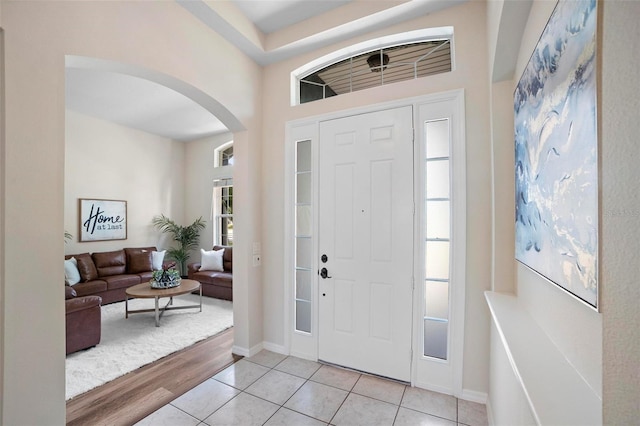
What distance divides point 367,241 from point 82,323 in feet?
10.3

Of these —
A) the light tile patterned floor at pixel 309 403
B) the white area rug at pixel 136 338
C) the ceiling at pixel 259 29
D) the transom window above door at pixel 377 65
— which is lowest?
the white area rug at pixel 136 338

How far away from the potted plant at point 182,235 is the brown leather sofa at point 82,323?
335cm

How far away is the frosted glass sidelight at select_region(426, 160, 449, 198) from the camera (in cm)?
227

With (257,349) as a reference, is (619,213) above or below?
above

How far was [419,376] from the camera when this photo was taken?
2.30 metres

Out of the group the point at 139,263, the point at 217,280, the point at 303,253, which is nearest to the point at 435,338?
the point at 303,253

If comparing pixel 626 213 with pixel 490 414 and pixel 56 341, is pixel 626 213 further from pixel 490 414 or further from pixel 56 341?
pixel 56 341

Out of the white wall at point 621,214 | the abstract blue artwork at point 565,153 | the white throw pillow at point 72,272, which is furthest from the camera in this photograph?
the white throw pillow at point 72,272

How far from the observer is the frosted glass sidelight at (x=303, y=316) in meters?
2.85

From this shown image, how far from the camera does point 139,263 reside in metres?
5.36

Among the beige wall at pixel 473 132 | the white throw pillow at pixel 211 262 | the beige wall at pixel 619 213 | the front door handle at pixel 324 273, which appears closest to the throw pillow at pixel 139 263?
the white throw pillow at pixel 211 262

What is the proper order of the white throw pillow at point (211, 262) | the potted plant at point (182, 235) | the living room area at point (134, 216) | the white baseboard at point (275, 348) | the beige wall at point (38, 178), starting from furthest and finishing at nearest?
1. the potted plant at point (182, 235)
2. the white throw pillow at point (211, 262)
3. the living room area at point (134, 216)
4. the white baseboard at point (275, 348)
5. the beige wall at point (38, 178)

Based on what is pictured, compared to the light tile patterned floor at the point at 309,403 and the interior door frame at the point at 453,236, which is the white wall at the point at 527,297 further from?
the light tile patterned floor at the point at 309,403

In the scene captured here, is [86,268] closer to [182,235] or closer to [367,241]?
[182,235]
